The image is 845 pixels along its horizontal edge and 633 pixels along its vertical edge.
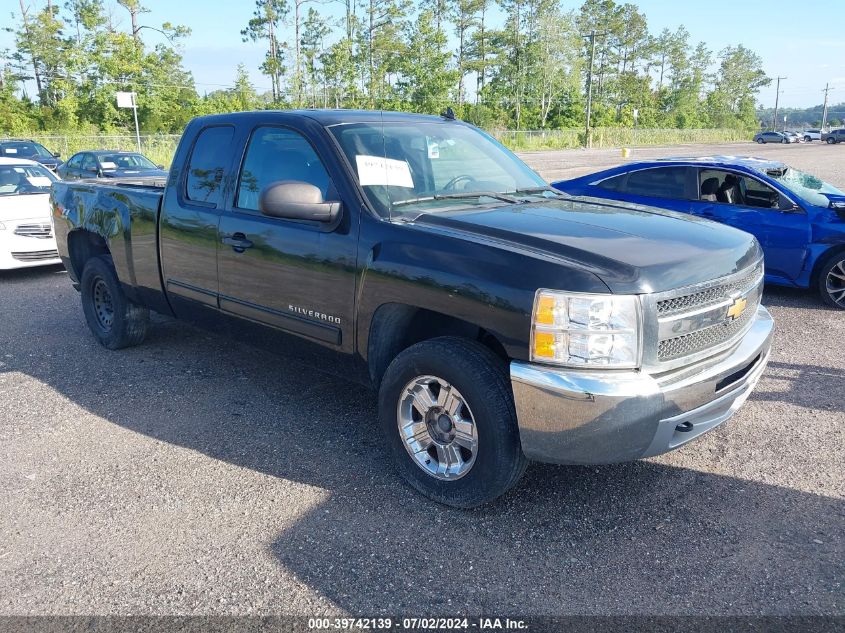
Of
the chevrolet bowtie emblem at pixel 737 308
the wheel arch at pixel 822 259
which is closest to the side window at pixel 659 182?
the wheel arch at pixel 822 259

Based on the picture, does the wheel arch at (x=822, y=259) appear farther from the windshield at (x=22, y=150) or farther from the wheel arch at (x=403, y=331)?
the windshield at (x=22, y=150)

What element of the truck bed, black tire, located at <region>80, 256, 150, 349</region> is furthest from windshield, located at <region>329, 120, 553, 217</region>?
black tire, located at <region>80, 256, 150, 349</region>

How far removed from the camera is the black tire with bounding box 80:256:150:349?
5.82 meters

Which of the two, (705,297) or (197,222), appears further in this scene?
(197,222)

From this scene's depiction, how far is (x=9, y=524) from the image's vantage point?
3383 millimetres

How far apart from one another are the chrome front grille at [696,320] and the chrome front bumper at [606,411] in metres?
0.08

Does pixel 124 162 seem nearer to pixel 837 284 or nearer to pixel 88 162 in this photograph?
pixel 88 162

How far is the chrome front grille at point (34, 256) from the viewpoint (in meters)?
9.20

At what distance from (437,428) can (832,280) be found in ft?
19.3

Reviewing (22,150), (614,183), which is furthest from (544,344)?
(22,150)

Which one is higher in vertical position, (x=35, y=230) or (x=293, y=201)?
(x=293, y=201)

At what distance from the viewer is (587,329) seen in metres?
2.88

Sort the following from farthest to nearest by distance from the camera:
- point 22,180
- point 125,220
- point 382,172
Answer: point 22,180
point 125,220
point 382,172

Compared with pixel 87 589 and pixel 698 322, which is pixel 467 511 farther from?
pixel 87 589
